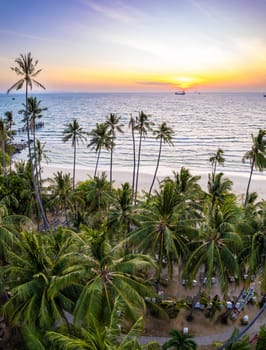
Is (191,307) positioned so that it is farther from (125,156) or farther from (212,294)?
(125,156)

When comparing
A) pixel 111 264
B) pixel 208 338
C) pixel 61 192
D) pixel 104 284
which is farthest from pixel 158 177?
pixel 104 284

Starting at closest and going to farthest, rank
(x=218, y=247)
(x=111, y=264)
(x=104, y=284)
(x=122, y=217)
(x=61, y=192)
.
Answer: (x=104, y=284)
(x=111, y=264)
(x=218, y=247)
(x=122, y=217)
(x=61, y=192)

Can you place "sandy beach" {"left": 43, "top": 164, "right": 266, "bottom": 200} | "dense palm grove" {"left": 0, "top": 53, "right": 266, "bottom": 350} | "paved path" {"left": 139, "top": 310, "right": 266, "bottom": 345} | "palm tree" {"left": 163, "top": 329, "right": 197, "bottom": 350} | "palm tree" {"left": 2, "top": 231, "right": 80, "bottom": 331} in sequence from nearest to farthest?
"dense palm grove" {"left": 0, "top": 53, "right": 266, "bottom": 350}, "palm tree" {"left": 2, "top": 231, "right": 80, "bottom": 331}, "palm tree" {"left": 163, "top": 329, "right": 197, "bottom": 350}, "paved path" {"left": 139, "top": 310, "right": 266, "bottom": 345}, "sandy beach" {"left": 43, "top": 164, "right": 266, "bottom": 200}

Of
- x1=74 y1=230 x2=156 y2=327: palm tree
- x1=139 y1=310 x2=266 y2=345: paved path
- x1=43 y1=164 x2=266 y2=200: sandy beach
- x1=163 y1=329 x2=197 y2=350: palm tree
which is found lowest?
x1=139 y1=310 x2=266 y2=345: paved path

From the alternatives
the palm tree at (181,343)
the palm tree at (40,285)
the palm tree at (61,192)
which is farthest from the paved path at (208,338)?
the palm tree at (61,192)

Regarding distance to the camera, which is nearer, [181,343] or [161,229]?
[181,343]

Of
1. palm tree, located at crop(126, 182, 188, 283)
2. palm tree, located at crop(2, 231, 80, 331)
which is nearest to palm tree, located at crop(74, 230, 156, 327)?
palm tree, located at crop(2, 231, 80, 331)

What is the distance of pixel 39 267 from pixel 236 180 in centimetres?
4274

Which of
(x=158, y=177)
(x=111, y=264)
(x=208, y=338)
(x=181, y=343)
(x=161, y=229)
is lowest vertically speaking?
(x=208, y=338)

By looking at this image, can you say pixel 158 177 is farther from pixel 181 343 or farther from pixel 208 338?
pixel 181 343

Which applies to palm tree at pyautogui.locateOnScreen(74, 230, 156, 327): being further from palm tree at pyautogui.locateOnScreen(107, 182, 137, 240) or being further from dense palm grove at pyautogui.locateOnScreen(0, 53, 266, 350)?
palm tree at pyautogui.locateOnScreen(107, 182, 137, 240)

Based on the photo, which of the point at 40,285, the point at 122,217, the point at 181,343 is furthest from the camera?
the point at 122,217

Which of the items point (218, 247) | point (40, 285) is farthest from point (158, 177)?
point (40, 285)

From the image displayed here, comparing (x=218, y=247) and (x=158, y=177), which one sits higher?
(x=218, y=247)
